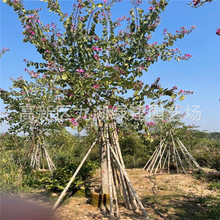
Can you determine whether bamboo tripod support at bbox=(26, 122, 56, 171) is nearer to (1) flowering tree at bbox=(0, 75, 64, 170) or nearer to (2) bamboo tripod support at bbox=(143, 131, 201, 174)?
(1) flowering tree at bbox=(0, 75, 64, 170)

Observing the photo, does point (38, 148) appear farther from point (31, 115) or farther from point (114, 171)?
point (114, 171)

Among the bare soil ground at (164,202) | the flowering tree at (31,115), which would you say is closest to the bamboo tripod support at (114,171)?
the bare soil ground at (164,202)

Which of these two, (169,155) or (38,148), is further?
(169,155)

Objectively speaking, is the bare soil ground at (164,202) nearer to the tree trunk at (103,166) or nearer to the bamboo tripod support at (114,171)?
the bamboo tripod support at (114,171)

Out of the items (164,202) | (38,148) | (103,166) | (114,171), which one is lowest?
(164,202)

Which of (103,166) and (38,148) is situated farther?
(38,148)

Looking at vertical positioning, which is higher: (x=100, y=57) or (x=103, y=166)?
(x=100, y=57)

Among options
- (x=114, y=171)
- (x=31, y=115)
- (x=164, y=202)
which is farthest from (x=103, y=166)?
(x=31, y=115)

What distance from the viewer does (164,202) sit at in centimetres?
438

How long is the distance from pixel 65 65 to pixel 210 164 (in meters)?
6.63

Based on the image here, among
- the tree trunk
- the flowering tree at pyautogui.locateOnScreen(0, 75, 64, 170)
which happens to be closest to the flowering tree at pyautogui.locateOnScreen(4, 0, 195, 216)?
the tree trunk

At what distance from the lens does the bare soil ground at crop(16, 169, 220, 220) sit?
362 centimetres

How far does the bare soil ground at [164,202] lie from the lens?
11.9ft

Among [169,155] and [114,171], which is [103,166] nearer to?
[114,171]
